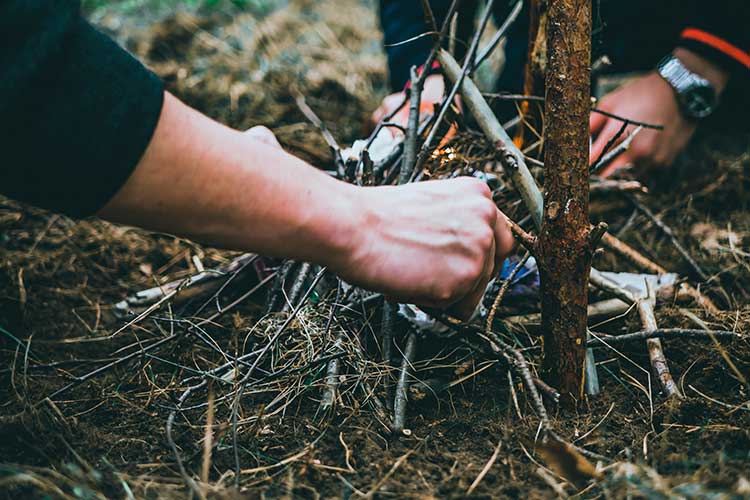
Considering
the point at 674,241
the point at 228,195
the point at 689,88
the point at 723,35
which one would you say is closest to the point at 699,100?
the point at 689,88

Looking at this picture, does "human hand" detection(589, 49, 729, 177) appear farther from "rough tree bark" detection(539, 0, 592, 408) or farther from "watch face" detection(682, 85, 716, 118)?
"rough tree bark" detection(539, 0, 592, 408)

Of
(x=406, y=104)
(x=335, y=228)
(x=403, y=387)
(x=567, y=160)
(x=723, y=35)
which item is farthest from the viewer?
(x=723, y=35)

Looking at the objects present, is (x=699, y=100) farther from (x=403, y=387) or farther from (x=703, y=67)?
(x=403, y=387)

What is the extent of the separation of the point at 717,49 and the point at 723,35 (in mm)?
51

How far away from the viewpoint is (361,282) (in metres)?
0.81

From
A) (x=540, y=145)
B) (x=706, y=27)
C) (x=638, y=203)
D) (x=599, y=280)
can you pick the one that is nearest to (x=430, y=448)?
(x=599, y=280)

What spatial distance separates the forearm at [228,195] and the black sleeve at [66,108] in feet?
0.08

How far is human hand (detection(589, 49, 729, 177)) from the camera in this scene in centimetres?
164

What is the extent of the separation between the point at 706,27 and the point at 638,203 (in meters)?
0.58

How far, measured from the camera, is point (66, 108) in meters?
0.65

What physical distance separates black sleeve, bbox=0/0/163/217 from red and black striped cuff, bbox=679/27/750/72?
155 cm

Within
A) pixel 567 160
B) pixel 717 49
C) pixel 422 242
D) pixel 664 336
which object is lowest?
pixel 664 336

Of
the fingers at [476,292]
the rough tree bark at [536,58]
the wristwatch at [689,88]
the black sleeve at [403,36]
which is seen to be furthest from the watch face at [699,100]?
the fingers at [476,292]

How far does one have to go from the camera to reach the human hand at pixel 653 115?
64.4 inches
